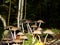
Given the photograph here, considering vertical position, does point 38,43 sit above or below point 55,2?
below

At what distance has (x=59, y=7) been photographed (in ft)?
36.7

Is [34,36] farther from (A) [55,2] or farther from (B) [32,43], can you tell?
(A) [55,2]

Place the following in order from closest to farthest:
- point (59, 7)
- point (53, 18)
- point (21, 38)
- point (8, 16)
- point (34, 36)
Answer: point (21, 38), point (34, 36), point (8, 16), point (53, 18), point (59, 7)

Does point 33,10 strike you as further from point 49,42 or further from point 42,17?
point 49,42

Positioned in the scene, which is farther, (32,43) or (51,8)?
(51,8)

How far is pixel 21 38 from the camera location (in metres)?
6.62

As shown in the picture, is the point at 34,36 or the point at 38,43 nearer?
the point at 38,43

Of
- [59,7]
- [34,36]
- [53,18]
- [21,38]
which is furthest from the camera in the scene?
[59,7]

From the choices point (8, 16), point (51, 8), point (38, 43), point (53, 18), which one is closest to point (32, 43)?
point (38, 43)

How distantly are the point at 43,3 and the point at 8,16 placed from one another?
2.27m

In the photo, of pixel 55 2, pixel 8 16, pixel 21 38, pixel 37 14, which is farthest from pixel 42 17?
pixel 21 38

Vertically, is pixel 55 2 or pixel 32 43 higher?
pixel 55 2

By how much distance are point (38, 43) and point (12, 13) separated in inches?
150

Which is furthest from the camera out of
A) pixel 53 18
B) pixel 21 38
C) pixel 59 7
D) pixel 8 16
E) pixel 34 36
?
pixel 59 7
